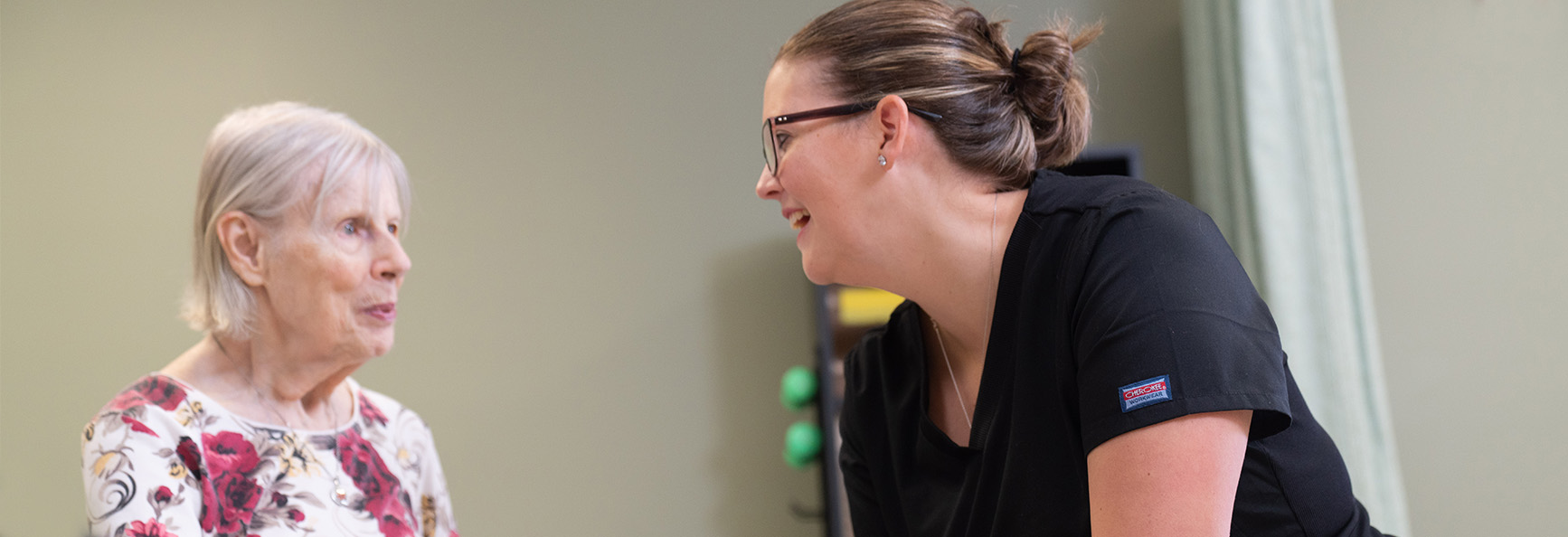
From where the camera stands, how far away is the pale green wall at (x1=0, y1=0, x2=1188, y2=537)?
2.90 m

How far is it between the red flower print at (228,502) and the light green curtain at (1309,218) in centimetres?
201

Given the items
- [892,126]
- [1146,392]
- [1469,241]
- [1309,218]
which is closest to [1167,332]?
[1146,392]

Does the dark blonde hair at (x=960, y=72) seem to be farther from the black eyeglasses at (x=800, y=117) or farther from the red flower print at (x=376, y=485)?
the red flower print at (x=376, y=485)

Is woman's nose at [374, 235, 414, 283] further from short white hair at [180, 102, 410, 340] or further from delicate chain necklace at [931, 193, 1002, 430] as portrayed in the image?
delicate chain necklace at [931, 193, 1002, 430]

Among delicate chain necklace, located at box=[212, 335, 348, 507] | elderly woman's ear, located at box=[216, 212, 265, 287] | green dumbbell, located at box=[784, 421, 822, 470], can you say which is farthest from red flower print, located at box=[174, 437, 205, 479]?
green dumbbell, located at box=[784, 421, 822, 470]

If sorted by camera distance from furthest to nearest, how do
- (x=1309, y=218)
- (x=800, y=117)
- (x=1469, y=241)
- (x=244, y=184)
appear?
(x=1469, y=241) < (x=1309, y=218) < (x=244, y=184) < (x=800, y=117)

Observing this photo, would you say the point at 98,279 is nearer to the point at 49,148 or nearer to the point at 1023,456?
the point at 49,148

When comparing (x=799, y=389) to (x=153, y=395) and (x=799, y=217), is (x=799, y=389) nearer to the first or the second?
(x=799, y=217)

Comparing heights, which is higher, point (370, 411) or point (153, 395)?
point (153, 395)

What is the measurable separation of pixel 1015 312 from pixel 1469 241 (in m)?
2.04

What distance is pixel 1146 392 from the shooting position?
89 cm

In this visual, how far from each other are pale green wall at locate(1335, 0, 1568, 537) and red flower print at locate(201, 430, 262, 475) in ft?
8.38

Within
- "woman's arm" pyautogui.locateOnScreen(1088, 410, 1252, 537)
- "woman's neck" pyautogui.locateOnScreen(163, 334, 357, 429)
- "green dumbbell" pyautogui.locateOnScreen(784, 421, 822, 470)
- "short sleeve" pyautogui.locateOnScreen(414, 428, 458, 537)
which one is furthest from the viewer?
"green dumbbell" pyautogui.locateOnScreen(784, 421, 822, 470)

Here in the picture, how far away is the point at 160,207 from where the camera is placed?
3002mm
